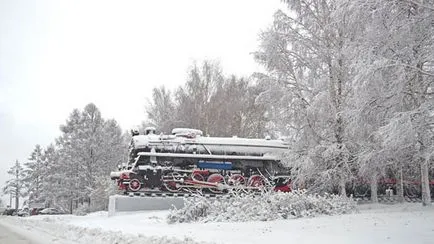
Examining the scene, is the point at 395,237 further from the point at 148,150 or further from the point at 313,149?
the point at 148,150

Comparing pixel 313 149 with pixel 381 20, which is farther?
pixel 313 149

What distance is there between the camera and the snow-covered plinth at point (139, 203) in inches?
793

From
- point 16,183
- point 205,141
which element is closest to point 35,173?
point 16,183

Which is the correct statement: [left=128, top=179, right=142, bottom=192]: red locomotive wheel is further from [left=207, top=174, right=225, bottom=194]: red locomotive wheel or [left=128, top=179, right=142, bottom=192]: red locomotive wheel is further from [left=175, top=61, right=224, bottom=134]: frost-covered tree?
[left=175, top=61, right=224, bottom=134]: frost-covered tree

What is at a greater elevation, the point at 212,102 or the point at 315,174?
the point at 212,102

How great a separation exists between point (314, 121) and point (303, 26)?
421 cm

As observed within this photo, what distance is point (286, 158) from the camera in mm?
20750

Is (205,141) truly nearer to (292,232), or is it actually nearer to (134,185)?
(134,185)

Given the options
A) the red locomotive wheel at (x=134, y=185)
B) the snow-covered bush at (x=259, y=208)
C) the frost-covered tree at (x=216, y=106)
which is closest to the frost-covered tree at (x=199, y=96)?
the frost-covered tree at (x=216, y=106)

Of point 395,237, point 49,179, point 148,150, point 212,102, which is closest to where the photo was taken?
point 395,237

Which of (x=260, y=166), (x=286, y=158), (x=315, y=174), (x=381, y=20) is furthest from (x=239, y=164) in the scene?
(x=381, y=20)

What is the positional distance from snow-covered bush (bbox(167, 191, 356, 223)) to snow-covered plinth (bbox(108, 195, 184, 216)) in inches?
202

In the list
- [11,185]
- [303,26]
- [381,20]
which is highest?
[303,26]

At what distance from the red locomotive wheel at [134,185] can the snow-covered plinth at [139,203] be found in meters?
0.93
